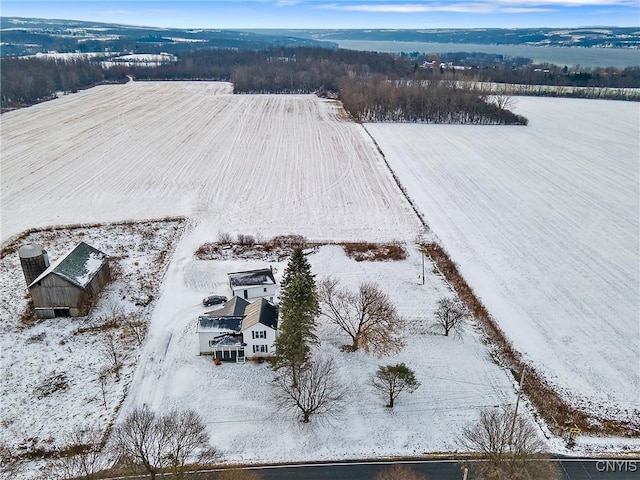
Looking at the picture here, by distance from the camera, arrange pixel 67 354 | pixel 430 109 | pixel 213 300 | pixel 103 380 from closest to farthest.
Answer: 1. pixel 103 380
2. pixel 67 354
3. pixel 213 300
4. pixel 430 109

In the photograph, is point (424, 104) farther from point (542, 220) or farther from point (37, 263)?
point (37, 263)

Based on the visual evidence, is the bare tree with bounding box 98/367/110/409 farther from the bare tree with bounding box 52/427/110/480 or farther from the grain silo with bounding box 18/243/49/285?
the grain silo with bounding box 18/243/49/285

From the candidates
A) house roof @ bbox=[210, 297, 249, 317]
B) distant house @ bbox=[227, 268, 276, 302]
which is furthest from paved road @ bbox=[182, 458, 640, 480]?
distant house @ bbox=[227, 268, 276, 302]

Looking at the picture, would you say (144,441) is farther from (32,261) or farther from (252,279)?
(32,261)

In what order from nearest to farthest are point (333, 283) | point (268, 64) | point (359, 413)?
point (359, 413) → point (333, 283) → point (268, 64)

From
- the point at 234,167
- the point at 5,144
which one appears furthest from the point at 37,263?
the point at 5,144

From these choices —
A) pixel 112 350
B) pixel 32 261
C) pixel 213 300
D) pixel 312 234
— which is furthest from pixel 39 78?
pixel 112 350

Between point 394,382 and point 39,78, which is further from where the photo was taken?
point 39,78

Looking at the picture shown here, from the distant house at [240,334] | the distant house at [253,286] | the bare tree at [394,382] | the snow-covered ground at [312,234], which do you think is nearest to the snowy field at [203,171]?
the snow-covered ground at [312,234]
